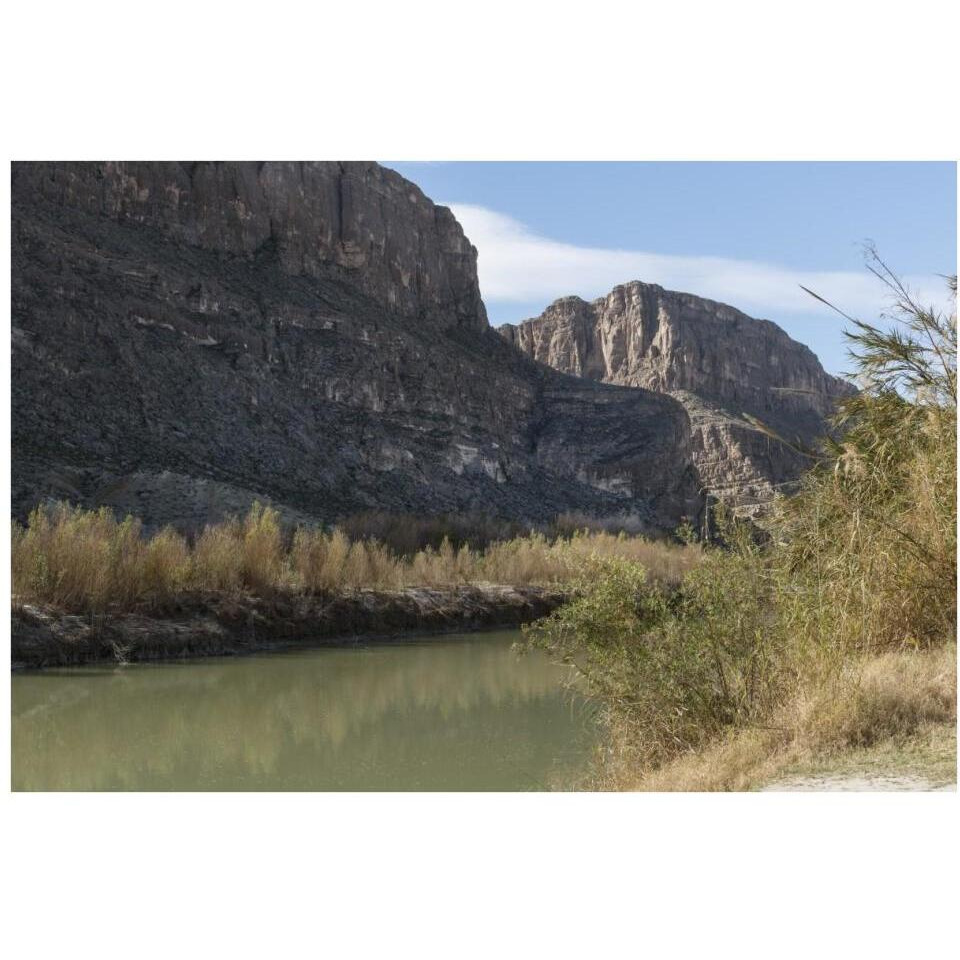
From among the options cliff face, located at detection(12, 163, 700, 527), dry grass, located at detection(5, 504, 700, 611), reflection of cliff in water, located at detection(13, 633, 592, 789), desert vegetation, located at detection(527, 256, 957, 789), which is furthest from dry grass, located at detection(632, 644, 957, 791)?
cliff face, located at detection(12, 163, 700, 527)

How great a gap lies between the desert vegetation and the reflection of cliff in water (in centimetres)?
Answer: 152

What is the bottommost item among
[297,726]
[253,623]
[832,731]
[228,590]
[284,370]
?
[297,726]

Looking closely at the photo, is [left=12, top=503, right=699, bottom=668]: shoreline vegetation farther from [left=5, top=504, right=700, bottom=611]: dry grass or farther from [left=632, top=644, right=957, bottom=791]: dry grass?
[left=632, top=644, right=957, bottom=791]: dry grass

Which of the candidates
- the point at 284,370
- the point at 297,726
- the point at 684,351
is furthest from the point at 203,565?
the point at 684,351

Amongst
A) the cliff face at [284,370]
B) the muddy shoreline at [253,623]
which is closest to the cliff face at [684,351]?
the cliff face at [284,370]

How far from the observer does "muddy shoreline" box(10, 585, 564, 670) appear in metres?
14.8

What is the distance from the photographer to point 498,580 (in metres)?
25.6

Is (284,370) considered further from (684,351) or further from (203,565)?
(684,351)

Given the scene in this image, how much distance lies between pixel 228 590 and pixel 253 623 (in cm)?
73

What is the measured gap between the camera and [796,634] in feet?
20.6

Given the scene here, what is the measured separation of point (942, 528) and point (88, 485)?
27371 mm

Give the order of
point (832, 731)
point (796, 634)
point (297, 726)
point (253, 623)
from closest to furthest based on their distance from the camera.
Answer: point (832, 731)
point (796, 634)
point (297, 726)
point (253, 623)

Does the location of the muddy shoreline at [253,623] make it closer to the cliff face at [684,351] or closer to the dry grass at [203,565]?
the dry grass at [203,565]

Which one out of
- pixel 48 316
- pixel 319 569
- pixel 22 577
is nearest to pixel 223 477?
pixel 48 316
